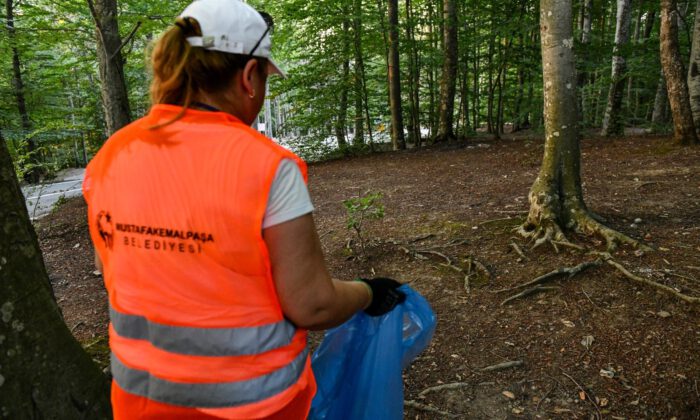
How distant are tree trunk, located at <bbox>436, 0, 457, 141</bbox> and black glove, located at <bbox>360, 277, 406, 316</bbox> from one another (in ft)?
35.7

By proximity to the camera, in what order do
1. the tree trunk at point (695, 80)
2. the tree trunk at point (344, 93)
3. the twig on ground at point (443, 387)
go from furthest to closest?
the tree trunk at point (344, 93) < the tree trunk at point (695, 80) < the twig on ground at point (443, 387)

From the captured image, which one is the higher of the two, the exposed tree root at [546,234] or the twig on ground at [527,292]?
the exposed tree root at [546,234]

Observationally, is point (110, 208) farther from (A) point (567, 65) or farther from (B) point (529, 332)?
(A) point (567, 65)

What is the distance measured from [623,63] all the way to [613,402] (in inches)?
434

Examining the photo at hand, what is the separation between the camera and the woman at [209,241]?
1043 millimetres

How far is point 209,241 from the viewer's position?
3.44ft

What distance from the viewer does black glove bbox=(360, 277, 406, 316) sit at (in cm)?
157

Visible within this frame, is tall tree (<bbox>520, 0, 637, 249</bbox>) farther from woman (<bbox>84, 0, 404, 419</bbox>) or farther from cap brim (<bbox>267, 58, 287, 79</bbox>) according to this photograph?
woman (<bbox>84, 0, 404, 419</bbox>)

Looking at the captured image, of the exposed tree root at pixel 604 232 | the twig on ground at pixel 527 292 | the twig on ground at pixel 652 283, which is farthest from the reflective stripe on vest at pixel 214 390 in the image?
the exposed tree root at pixel 604 232

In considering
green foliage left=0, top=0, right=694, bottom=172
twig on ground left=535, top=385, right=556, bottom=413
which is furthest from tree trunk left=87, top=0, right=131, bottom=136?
twig on ground left=535, top=385, right=556, bottom=413

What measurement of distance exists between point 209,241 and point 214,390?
1.29 feet

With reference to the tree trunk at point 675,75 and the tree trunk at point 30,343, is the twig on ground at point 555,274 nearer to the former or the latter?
the tree trunk at point 30,343

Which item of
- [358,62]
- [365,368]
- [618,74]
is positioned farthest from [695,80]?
[365,368]

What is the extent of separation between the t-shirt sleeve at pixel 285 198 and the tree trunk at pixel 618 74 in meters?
11.1
